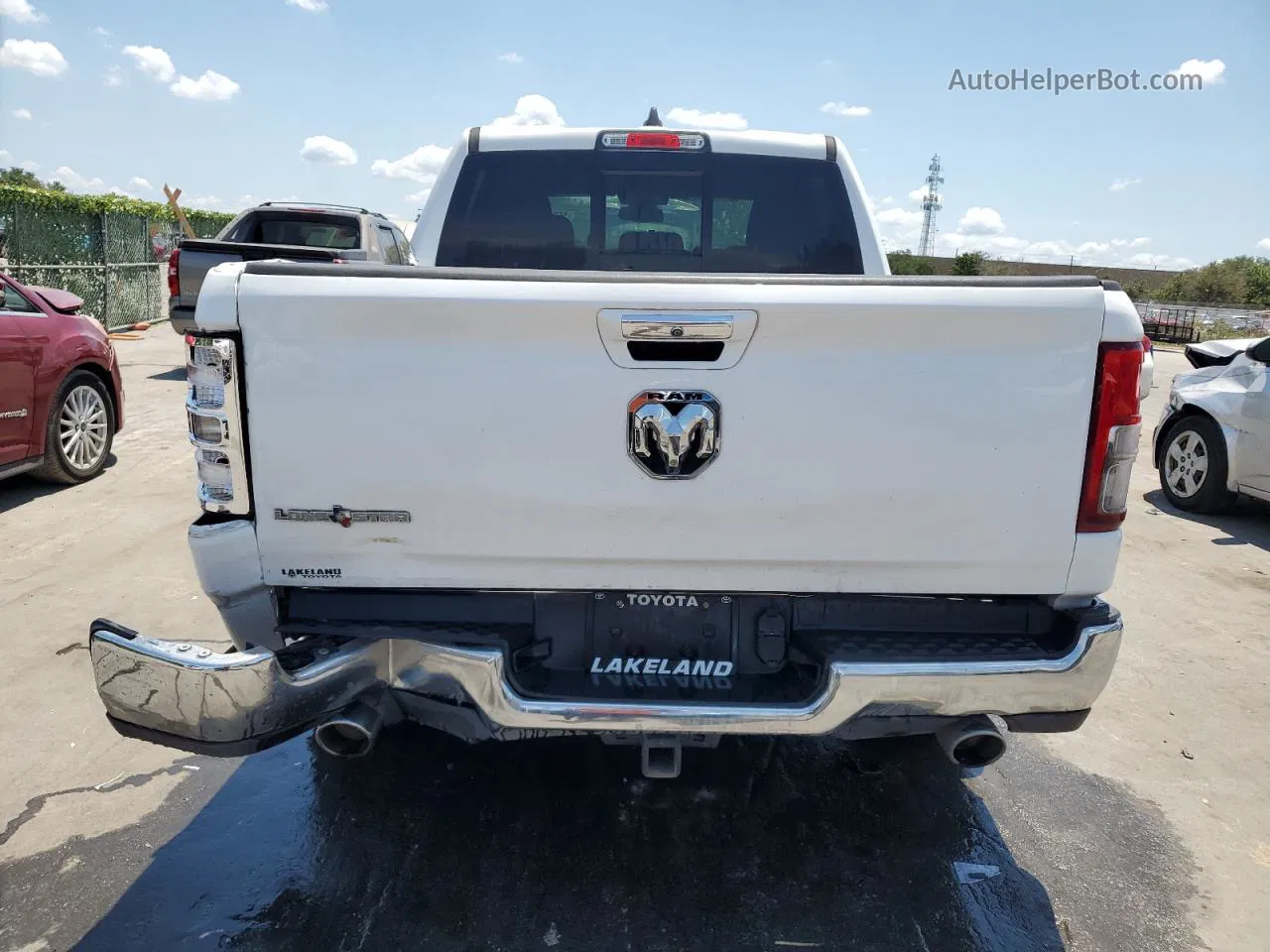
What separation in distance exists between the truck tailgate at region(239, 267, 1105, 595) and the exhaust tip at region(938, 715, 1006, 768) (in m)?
0.47

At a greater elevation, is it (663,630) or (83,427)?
(663,630)

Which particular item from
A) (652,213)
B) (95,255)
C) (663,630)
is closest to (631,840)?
(663,630)

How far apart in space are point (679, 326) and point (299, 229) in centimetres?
1136

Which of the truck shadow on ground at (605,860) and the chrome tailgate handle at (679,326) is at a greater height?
the chrome tailgate handle at (679,326)

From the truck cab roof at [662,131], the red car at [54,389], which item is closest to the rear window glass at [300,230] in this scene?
the red car at [54,389]

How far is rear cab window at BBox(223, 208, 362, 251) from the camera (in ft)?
39.5

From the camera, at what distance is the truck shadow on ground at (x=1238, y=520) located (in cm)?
714

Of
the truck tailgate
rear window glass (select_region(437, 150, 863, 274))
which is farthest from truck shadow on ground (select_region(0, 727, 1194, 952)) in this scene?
rear window glass (select_region(437, 150, 863, 274))

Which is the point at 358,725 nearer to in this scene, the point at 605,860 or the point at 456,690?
the point at 456,690

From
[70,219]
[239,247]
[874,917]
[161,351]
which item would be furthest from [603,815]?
[70,219]

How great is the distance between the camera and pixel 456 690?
2545mm

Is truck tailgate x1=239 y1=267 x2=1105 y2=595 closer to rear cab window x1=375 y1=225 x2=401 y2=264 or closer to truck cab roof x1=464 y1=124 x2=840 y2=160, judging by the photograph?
truck cab roof x1=464 y1=124 x2=840 y2=160

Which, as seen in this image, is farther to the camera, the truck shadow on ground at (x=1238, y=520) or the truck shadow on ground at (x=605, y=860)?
the truck shadow on ground at (x=1238, y=520)

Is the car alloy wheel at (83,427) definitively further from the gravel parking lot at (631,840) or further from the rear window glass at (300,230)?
the rear window glass at (300,230)
